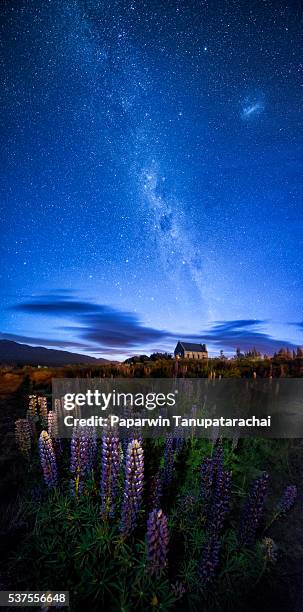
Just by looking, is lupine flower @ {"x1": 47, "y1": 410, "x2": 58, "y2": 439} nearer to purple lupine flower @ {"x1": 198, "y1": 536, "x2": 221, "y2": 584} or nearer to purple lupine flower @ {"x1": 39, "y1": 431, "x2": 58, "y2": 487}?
purple lupine flower @ {"x1": 39, "y1": 431, "x2": 58, "y2": 487}

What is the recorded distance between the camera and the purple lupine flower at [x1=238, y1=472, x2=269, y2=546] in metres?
3.88

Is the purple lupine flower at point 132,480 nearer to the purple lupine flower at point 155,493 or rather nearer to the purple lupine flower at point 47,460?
the purple lupine flower at point 155,493

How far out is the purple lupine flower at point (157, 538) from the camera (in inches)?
126

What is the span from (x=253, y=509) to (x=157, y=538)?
136cm

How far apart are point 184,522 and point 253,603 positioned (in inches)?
44.4

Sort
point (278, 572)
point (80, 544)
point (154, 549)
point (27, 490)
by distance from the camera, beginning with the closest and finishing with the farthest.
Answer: point (154, 549)
point (80, 544)
point (278, 572)
point (27, 490)

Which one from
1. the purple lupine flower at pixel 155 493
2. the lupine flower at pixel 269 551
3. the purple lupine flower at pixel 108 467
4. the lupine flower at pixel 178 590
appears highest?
the purple lupine flower at pixel 108 467

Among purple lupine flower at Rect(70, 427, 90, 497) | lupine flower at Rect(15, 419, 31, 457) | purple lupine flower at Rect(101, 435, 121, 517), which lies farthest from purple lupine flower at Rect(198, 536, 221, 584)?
lupine flower at Rect(15, 419, 31, 457)

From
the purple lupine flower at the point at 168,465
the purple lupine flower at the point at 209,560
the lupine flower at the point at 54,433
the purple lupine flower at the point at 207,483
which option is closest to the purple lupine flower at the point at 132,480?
the purple lupine flower at the point at 209,560

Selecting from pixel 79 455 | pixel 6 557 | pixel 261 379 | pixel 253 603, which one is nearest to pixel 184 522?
pixel 253 603

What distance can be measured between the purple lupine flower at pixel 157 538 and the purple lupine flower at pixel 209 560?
585 mm

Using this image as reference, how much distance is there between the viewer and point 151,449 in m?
6.28

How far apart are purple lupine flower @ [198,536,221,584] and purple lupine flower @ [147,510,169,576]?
1.92 ft

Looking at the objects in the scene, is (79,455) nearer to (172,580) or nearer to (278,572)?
(172,580)
